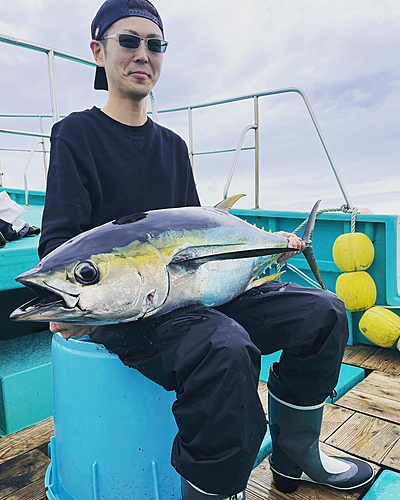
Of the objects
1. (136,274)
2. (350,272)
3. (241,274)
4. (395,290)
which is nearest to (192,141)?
(350,272)

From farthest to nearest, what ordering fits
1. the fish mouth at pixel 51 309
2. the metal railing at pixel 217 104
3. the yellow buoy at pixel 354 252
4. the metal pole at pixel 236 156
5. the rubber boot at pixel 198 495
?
the metal pole at pixel 236 156
the yellow buoy at pixel 354 252
the metal railing at pixel 217 104
the rubber boot at pixel 198 495
the fish mouth at pixel 51 309

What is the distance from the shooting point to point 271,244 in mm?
1330

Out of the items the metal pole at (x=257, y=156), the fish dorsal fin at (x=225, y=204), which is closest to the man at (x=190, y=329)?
Answer: the fish dorsal fin at (x=225, y=204)

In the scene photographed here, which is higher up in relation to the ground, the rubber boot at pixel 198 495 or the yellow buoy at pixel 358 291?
the yellow buoy at pixel 358 291

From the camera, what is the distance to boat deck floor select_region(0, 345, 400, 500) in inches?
59.6

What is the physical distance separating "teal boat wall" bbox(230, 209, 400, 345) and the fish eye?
8.62 ft

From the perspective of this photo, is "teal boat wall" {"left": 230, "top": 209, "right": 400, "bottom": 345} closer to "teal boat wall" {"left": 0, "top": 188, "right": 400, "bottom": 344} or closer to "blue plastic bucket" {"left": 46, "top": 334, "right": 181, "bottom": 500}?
"teal boat wall" {"left": 0, "top": 188, "right": 400, "bottom": 344}

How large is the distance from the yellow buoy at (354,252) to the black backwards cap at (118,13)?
2.09 meters

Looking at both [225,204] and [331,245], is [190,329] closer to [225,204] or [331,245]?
[225,204]

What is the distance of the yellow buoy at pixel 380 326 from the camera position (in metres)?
2.78

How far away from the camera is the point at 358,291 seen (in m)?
2.96

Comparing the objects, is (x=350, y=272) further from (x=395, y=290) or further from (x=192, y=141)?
(x=192, y=141)

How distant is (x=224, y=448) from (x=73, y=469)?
0.71 meters

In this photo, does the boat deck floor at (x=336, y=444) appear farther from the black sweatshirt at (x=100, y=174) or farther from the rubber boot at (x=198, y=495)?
the black sweatshirt at (x=100, y=174)
